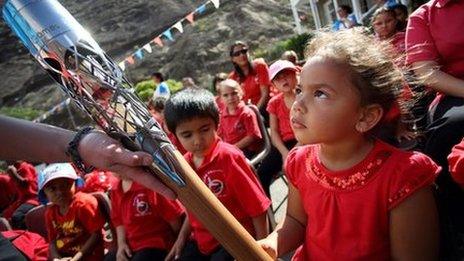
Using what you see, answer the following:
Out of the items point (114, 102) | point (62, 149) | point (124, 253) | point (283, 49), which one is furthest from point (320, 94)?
point (283, 49)

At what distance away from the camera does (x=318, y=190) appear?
1.58 metres

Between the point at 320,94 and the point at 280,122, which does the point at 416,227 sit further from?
→ the point at 280,122

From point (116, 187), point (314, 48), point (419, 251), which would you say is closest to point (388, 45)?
point (314, 48)

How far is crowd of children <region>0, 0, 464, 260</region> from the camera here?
4.68 ft

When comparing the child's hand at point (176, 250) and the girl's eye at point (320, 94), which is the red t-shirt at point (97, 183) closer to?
the child's hand at point (176, 250)

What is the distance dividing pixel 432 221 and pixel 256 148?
2.25 m

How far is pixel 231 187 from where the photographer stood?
7.45 feet

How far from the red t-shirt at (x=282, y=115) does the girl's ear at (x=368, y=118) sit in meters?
2.07

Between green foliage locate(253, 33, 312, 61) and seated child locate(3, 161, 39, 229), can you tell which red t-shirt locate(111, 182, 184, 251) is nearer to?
seated child locate(3, 161, 39, 229)

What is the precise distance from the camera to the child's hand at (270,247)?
5.04ft

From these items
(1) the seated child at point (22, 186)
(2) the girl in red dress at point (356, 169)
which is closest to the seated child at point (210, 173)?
(2) the girl in red dress at point (356, 169)

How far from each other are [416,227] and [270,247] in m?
0.47

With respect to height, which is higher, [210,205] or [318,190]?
[210,205]

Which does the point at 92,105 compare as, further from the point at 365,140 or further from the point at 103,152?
the point at 365,140
